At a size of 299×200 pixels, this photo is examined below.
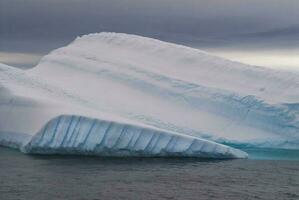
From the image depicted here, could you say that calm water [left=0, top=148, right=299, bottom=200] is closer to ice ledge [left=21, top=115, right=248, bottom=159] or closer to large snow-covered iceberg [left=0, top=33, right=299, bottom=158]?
ice ledge [left=21, top=115, right=248, bottom=159]

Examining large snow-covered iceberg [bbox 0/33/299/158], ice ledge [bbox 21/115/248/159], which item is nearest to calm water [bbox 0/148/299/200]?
ice ledge [bbox 21/115/248/159]

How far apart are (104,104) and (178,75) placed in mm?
3363

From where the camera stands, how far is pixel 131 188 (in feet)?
60.8

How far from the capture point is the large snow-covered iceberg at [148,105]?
23.5m

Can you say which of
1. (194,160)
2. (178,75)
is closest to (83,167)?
(194,160)

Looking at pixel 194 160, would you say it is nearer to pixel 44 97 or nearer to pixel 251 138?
pixel 251 138

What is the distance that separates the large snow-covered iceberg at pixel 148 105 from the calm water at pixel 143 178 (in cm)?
74

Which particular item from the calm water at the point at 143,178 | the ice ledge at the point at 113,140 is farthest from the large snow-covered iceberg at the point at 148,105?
the calm water at the point at 143,178

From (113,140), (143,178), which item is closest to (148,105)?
(113,140)

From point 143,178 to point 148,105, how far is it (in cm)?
747

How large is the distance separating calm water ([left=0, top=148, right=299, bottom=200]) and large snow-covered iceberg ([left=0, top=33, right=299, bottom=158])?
2.42 feet

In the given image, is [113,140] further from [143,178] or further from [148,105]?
[148,105]

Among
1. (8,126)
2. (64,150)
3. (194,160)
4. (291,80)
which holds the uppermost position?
(291,80)

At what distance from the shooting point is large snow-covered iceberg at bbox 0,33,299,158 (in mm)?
23469
